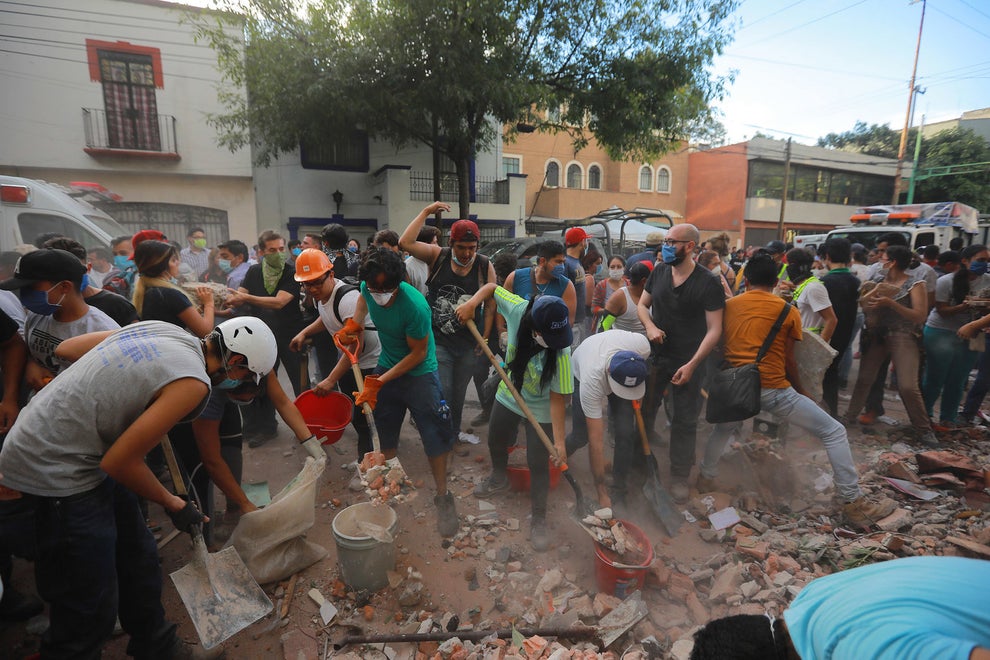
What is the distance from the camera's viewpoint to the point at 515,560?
303cm

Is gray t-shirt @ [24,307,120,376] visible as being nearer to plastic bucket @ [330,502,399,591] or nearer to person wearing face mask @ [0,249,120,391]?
person wearing face mask @ [0,249,120,391]

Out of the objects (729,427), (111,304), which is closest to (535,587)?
(729,427)

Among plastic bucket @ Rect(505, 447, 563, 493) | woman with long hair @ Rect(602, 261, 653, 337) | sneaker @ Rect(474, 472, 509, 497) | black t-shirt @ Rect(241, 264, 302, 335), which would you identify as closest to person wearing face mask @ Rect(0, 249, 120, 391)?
black t-shirt @ Rect(241, 264, 302, 335)

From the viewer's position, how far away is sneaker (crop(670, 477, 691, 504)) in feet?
12.1

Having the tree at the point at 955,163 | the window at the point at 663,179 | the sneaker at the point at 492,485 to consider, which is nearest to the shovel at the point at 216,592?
the sneaker at the point at 492,485

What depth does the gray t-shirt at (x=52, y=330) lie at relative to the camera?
2592mm

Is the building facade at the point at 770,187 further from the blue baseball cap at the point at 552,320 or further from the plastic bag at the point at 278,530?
the plastic bag at the point at 278,530

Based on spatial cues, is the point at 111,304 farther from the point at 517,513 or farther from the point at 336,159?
the point at 336,159

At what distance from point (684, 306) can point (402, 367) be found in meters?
2.30

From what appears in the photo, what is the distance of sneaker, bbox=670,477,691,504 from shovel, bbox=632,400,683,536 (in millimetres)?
224

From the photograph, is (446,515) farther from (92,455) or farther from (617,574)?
(92,455)

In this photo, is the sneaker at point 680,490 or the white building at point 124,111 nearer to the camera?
the sneaker at point 680,490

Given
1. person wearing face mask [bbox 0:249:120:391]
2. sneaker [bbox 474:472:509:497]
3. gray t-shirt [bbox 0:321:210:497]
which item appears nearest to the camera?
gray t-shirt [bbox 0:321:210:497]

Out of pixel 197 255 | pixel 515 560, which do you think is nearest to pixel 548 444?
pixel 515 560
